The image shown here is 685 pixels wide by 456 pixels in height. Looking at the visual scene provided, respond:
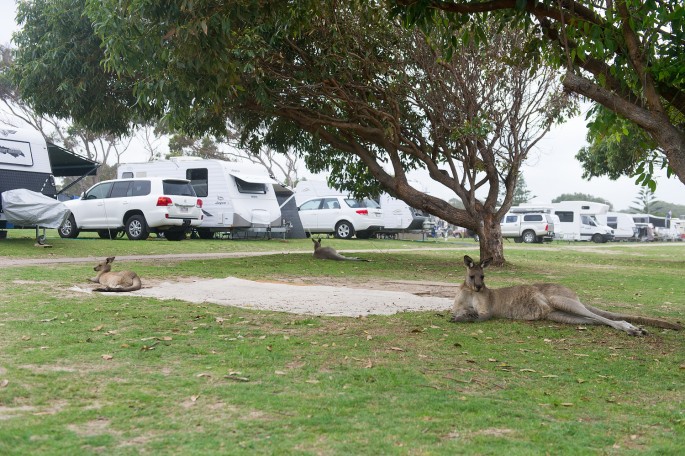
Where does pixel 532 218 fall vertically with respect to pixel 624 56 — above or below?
below

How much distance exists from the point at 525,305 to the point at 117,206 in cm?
1801

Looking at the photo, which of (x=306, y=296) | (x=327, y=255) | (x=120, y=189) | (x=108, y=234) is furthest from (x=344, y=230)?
(x=306, y=296)

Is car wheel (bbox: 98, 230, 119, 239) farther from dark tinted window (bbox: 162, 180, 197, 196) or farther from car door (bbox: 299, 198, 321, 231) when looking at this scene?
car door (bbox: 299, 198, 321, 231)

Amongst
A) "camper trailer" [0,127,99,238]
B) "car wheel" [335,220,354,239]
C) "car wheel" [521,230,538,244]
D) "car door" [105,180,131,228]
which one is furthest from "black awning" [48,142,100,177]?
"car wheel" [521,230,538,244]

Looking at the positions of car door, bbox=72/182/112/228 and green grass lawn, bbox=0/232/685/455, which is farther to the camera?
car door, bbox=72/182/112/228

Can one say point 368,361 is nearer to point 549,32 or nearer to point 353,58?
point 549,32

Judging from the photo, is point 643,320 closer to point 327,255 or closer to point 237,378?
point 237,378

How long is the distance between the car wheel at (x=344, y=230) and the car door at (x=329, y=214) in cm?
20

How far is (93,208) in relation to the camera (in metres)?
24.5

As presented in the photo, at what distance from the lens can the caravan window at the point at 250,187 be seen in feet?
90.0

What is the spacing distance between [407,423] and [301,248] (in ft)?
66.5

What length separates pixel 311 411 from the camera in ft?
15.3

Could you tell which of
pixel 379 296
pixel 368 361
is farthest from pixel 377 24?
pixel 368 361

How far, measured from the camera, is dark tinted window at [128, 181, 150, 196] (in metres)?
23.9
